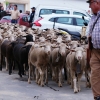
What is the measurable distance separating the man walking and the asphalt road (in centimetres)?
332

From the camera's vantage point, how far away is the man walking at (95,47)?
6223mm

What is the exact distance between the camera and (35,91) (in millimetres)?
10352

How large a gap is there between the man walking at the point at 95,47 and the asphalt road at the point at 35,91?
10.9 ft

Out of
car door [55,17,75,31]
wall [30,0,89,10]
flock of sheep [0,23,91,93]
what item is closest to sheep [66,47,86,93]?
flock of sheep [0,23,91,93]

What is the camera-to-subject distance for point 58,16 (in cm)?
2094

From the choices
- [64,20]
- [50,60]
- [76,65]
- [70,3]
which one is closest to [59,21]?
[64,20]

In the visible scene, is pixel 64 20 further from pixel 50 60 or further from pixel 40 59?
pixel 40 59

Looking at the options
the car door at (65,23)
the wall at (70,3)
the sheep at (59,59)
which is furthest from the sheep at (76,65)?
the wall at (70,3)

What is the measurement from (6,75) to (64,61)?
2.45 meters

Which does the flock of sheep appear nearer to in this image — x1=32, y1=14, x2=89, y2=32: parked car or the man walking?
the man walking

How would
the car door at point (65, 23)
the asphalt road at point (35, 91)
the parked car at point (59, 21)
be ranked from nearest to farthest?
the asphalt road at point (35, 91)
the car door at point (65, 23)
the parked car at point (59, 21)

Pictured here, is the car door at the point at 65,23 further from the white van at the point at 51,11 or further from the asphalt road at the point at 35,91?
the asphalt road at the point at 35,91

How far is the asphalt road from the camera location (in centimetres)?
960

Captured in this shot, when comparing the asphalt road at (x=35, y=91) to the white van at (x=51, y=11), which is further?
the white van at (x=51, y=11)
